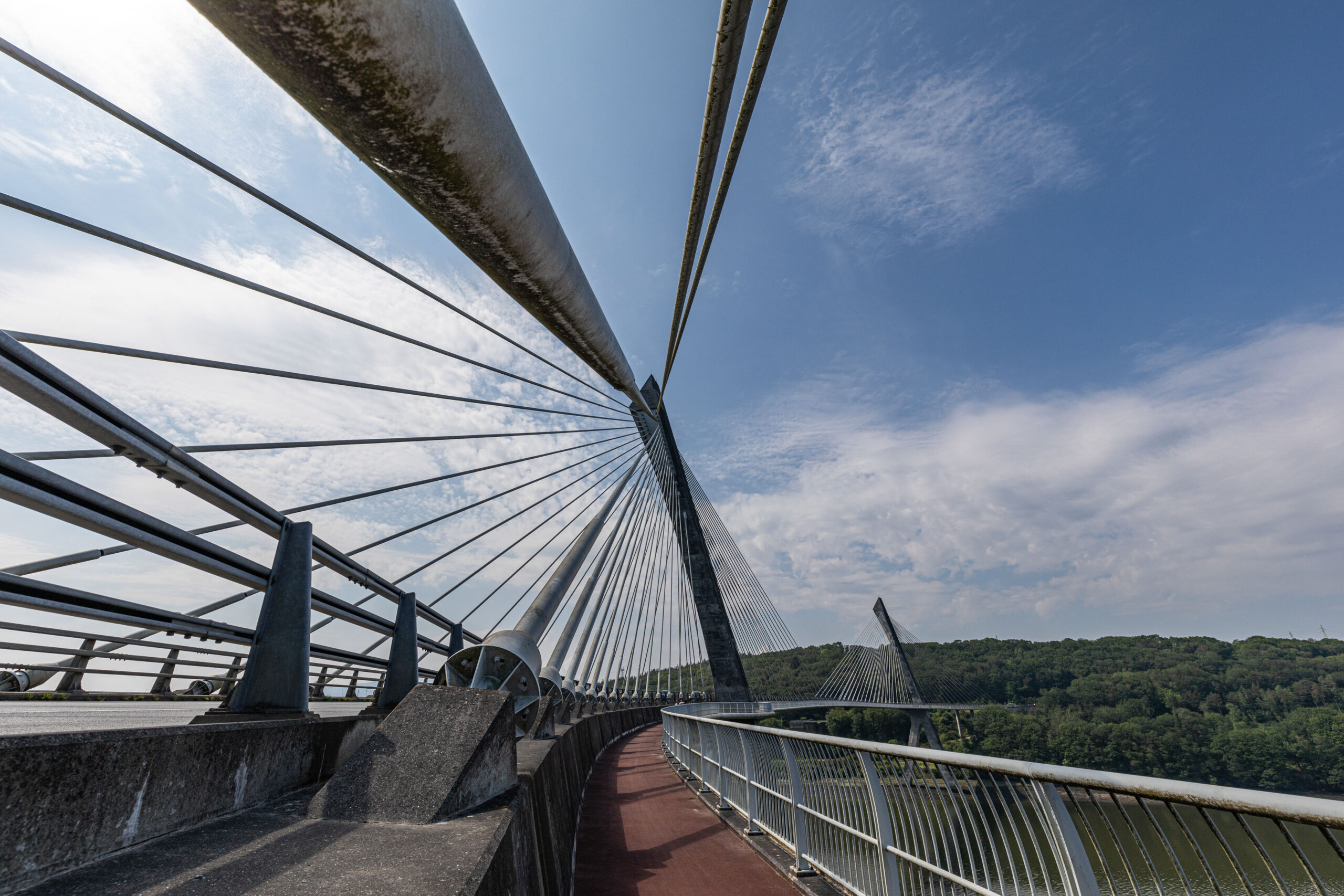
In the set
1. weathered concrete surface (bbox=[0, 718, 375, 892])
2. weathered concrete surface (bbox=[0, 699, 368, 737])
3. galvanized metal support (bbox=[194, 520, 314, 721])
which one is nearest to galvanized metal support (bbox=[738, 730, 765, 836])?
weathered concrete surface (bbox=[0, 699, 368, 737])

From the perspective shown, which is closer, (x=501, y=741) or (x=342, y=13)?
(x=342, y=13)

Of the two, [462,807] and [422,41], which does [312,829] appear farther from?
[422,41]

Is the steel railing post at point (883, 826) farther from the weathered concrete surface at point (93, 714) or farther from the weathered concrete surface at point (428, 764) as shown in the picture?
the weathered concrete surface at point (93, 714)

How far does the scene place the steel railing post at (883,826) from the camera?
369cm

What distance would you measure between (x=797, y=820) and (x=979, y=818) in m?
1.66

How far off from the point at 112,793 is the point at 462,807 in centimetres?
137

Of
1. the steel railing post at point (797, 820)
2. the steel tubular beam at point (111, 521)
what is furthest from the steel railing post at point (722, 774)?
the steel tubular beam at point (111, 521)

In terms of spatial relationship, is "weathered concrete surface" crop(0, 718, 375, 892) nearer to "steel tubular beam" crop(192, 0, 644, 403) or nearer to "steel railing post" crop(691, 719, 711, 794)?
"steel tubular beam" crop(192, 0, 644, 403)

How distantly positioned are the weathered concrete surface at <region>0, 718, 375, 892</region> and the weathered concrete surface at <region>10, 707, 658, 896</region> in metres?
0.06

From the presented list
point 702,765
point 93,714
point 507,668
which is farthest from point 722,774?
point 93,714

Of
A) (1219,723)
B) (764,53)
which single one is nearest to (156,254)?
(764,53)

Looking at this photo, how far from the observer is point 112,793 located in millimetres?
2094

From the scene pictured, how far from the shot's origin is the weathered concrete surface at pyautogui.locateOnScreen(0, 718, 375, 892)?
173cm

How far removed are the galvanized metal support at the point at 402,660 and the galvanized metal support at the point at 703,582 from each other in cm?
1867
